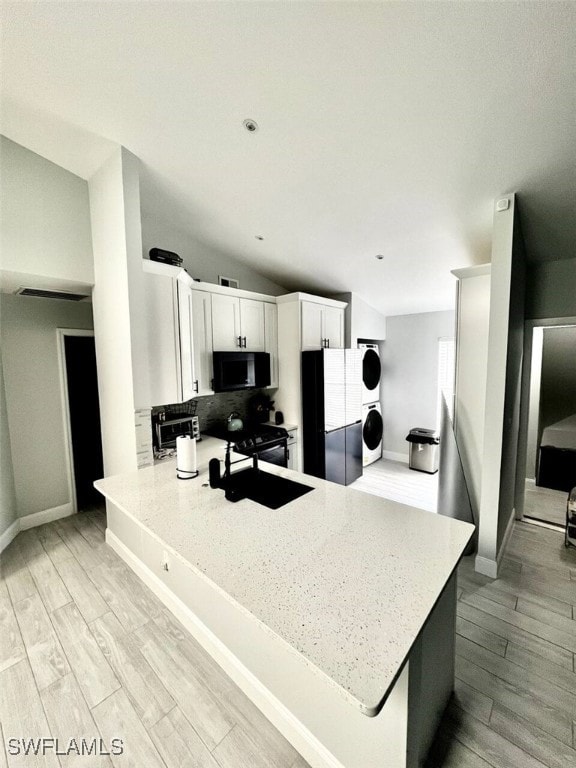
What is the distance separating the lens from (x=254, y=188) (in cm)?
243

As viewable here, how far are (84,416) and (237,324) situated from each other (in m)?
2.06

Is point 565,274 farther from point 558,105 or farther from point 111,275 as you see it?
point 111,275

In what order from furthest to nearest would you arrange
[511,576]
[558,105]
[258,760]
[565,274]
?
[565,274], [511,576], [558,105], [258,760]

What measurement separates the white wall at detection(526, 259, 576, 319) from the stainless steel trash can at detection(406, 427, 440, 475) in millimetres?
2055

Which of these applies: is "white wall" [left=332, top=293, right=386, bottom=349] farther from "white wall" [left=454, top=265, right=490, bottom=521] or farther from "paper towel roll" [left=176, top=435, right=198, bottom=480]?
"paper towel roll" [left=176, top=435, right=198, bottom=480]

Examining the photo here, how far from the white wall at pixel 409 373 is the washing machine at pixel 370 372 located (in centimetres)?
24

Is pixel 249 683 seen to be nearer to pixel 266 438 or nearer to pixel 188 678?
pixel 188 678

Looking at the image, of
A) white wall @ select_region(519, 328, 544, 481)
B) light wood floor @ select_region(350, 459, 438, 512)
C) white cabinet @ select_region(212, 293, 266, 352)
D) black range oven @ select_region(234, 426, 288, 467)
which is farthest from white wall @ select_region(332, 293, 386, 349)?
white wall @ select_region(519, 328, 544, 481)

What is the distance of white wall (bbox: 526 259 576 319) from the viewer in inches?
113

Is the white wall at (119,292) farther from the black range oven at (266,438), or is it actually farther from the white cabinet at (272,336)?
the white cabinet at (272,336)

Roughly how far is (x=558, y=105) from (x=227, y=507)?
2420mm

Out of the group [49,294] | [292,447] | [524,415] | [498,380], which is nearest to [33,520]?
[49,294]

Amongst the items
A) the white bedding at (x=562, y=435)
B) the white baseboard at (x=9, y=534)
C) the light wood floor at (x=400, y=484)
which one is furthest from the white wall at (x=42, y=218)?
the white bedding at (x=562, y=435)

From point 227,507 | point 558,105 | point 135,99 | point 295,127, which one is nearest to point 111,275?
point 135,99
